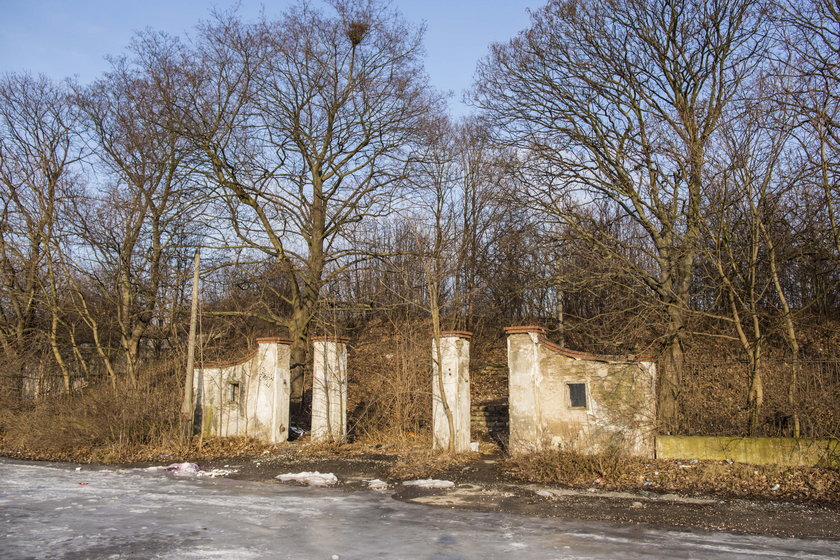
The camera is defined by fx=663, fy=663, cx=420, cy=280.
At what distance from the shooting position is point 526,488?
1125 cm

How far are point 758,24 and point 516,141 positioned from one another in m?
6.18

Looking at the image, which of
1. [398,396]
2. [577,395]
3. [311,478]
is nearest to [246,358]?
[398,396]

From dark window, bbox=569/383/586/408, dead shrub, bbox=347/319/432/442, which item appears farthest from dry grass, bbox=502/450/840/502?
dead shrub, bbox=347/319/432/442

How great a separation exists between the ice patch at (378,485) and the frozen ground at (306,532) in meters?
0.73

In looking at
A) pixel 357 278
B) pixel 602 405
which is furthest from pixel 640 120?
pixel 357 278

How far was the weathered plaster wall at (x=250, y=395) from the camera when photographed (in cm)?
1695

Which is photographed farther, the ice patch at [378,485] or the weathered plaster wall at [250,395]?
the weathered plaster wall at [250,395]

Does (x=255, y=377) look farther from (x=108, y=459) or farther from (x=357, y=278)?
(x=357, y=278)

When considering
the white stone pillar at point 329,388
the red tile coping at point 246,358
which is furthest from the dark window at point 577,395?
the red tile coping at point 246,358

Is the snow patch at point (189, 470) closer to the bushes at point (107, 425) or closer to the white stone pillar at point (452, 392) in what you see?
the bushes at point (107, 425)

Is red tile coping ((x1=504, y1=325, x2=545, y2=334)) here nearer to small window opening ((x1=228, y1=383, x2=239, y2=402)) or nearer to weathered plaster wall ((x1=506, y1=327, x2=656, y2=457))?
weathered plaster wall ((x1=506, y1=327, x2=656, y2=457))

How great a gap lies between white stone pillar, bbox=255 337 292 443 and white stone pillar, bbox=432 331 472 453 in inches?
177

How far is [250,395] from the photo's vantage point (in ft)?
56.6

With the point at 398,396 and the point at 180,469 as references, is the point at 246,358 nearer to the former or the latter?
the point at 180,469
